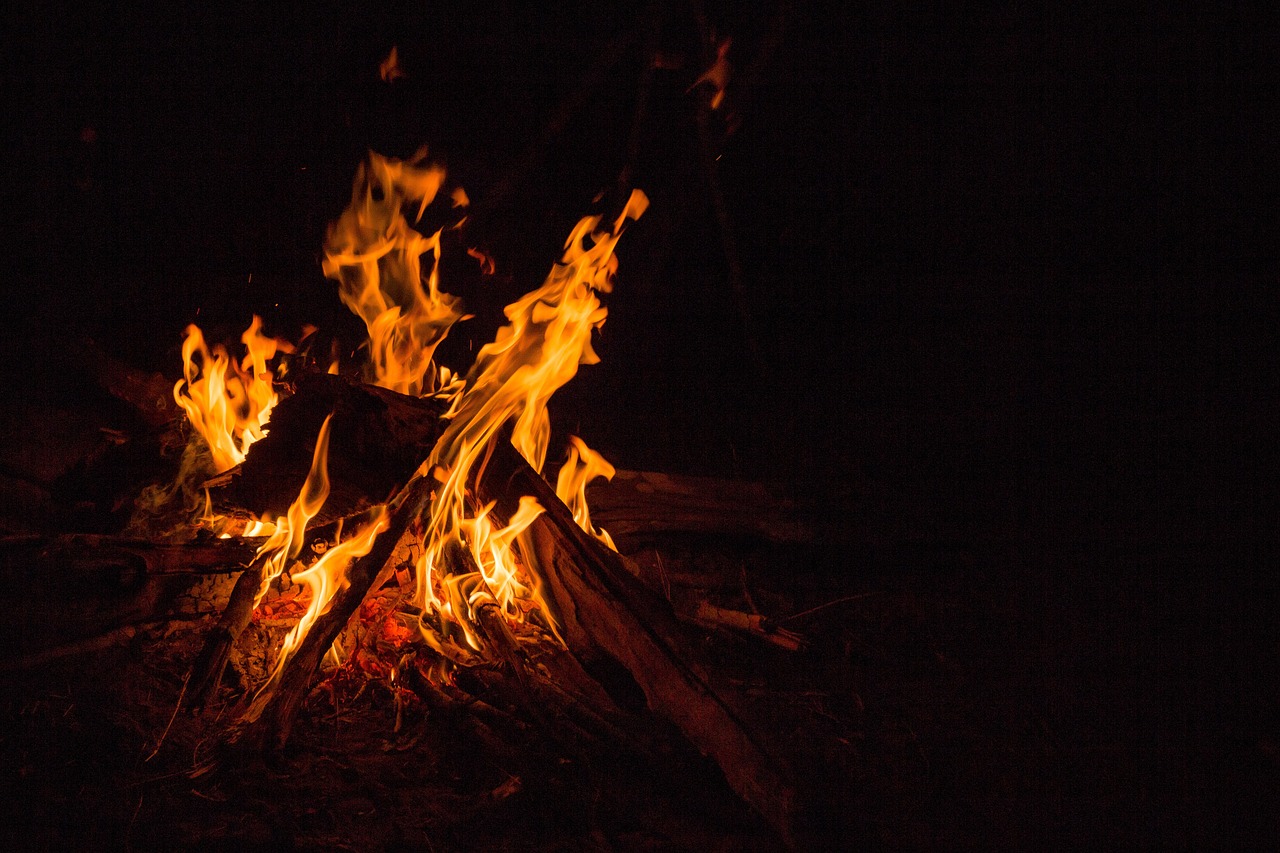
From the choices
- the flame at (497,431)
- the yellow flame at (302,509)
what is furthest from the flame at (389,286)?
the yellow flame at (302,509)

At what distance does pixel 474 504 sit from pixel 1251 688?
3.44m

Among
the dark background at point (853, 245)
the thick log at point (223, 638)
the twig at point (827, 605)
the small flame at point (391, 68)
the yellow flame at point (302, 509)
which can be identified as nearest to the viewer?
the thick log at point (223, 638)

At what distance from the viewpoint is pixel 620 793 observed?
8.19 ft

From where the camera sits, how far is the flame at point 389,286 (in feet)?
12.5

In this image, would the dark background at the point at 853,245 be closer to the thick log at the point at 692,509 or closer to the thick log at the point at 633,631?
the thick log at the point at 692,509

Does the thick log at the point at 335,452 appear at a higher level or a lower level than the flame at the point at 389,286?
lower

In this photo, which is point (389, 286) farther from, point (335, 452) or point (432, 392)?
point (335, 452)

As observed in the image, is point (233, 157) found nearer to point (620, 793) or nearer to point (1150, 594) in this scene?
point (620, 793)

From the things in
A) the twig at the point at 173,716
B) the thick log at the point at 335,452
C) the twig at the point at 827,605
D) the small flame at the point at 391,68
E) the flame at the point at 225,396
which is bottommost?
the twig at the point at 827,605

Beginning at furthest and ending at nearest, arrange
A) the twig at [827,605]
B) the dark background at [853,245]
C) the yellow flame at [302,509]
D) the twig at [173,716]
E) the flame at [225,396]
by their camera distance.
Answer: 1. the dark background at [853,245]
2. the twig at [827,605]
3. the flame at [225,396]
4. the yellow flame at [302,509]
5. the twig at [173,716]

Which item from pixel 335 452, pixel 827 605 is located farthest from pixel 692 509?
pixel 335 452

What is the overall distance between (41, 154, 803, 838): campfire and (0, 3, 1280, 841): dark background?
1.20 metres

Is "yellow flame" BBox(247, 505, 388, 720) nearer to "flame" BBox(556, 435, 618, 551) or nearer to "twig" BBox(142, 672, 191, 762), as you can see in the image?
"twig" BBox(142, 672, 191, 762)

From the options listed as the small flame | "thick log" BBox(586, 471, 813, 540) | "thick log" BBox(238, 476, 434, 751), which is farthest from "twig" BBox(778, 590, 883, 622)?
the small flame
